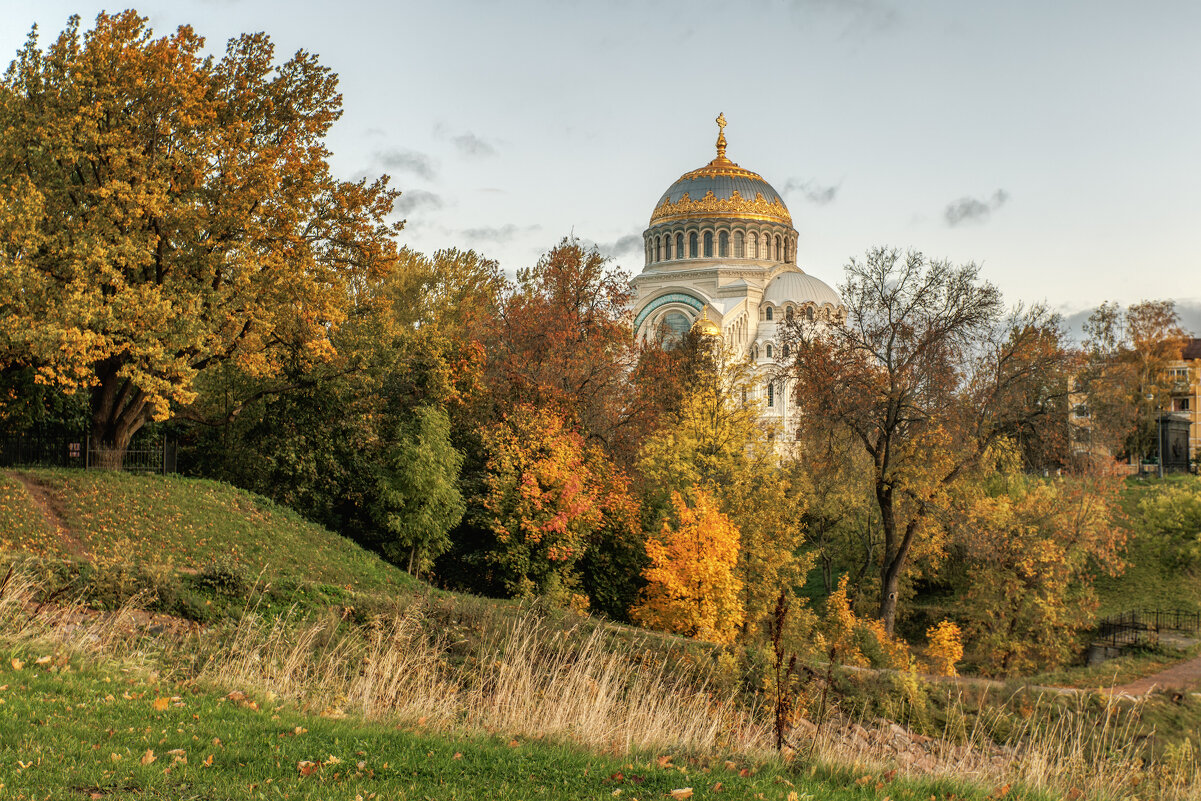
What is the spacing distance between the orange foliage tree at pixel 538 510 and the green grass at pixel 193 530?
101 inches

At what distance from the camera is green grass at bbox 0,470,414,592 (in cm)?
1734

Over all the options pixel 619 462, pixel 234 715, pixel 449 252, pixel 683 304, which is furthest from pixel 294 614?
pixel 683 304

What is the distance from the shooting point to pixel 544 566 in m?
22.2

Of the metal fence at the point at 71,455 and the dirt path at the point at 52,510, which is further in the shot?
the metal fence at the point at 71,455

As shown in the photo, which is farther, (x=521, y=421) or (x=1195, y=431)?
(x=1195, y=431)

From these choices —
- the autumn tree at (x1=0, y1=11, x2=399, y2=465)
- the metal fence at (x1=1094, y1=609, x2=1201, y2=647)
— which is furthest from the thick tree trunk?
the metal fence at (x1=1094, y1=609, x2=1201, y2=647)

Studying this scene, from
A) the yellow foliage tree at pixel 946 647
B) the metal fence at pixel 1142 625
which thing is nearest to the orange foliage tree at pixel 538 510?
the yellow foliage tree at pixel 946 647

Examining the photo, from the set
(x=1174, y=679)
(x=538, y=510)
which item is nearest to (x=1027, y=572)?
(x=1174, y=679)

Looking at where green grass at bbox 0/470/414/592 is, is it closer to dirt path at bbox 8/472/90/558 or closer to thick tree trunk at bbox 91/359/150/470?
dirt path at bbox 8/472/90/558

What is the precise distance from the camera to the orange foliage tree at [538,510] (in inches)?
861

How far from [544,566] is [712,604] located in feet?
15.0

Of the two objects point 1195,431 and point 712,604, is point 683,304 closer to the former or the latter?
point 1195,431

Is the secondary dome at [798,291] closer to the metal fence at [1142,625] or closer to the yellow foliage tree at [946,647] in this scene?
the metal fence at [1142,625]

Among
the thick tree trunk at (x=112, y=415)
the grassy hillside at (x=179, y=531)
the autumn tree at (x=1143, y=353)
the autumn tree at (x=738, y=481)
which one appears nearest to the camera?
the grassy hillside at (x=179, y=531)
